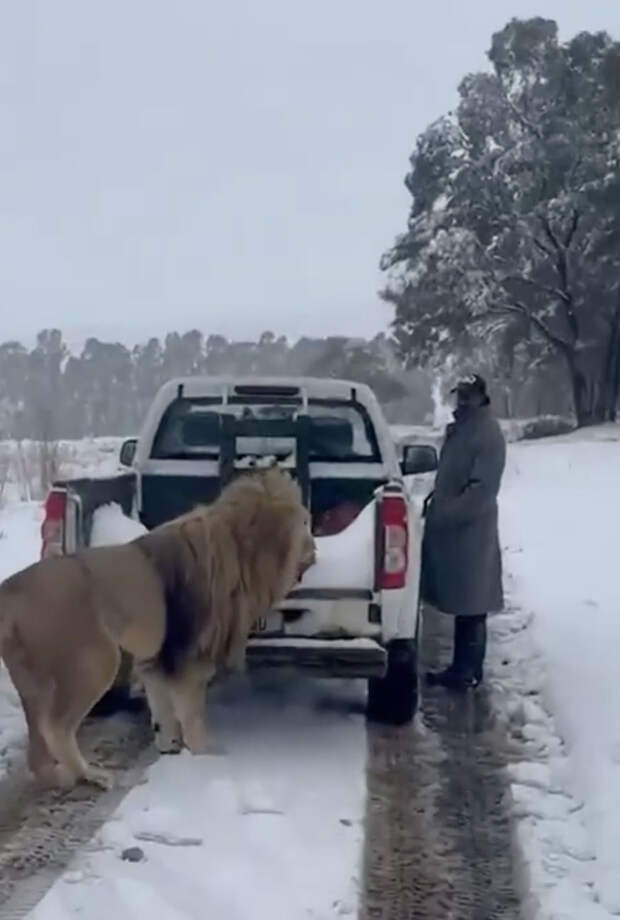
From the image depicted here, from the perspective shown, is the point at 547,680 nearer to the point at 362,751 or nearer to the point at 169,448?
the point at 362,751

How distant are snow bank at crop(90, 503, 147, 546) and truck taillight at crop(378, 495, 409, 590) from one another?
4.11 ft

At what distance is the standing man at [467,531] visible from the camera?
752cm

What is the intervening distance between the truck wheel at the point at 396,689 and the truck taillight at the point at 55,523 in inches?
67.6

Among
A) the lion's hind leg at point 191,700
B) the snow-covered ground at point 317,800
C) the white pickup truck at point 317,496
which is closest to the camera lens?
the snow-covered ground at point 317,800

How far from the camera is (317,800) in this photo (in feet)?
18.3

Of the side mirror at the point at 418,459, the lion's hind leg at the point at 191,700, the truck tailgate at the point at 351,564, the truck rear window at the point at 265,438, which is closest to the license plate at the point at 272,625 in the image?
the truck tailgate at the point at 351,564

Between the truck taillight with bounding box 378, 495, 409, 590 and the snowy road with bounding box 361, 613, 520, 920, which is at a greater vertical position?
the truck taillight with bounding box 378, 495, 409, 590

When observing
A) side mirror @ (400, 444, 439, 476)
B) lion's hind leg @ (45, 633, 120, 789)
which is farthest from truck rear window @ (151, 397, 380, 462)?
lion's hind leg @ (45, 633, 120, 789)

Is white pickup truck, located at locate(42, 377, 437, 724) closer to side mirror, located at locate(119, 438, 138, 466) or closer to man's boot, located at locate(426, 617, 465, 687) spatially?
side mirror, located at locate(119, 438, 138, 466)

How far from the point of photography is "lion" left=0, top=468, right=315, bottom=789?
5.52 meters

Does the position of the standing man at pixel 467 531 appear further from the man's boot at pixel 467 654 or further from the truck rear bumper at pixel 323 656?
the truck rear bumper at pixel 323 656

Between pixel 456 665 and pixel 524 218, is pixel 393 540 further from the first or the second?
pixel 524 218

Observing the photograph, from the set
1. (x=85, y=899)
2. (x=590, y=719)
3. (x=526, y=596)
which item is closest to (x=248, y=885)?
(x=85, y=899)

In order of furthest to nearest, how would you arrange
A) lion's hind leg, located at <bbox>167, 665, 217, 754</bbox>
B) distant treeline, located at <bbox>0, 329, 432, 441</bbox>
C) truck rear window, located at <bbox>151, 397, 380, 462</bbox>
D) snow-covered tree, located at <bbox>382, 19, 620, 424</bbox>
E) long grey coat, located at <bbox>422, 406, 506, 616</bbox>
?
distant treeline, located at <bbox>0, 329, 432, 441</bbox> → snow-covered tree, located at <bbox>382, 19, 620, 424</bbox> → truck rear window, located at <bbox>151, 397, 380, 462</bbox> → long grey coat, located at <bbox>422, 406, 506, 616</bbox> → lion's hind leg, located at <bbox>167, 665, 217, 754</bbox>
